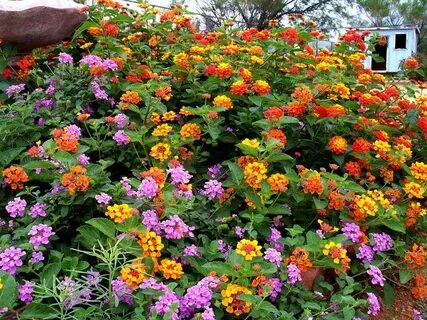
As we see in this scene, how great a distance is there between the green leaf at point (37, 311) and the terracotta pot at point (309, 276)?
89 cm

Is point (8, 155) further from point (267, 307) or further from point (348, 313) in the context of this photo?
point (348, 313)

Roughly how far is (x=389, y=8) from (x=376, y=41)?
104 ft

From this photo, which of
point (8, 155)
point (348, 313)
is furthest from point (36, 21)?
point (348, 313)

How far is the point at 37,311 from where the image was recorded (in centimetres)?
143

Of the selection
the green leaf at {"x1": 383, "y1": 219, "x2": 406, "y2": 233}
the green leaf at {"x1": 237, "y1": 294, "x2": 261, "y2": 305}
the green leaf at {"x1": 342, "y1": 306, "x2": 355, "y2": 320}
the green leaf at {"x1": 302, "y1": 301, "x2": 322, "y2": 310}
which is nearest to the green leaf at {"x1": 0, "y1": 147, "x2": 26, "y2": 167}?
the green leaf at {"x1": 237, "y1": 294, "x2": 261, "y2": 305}

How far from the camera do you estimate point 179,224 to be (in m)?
1.71

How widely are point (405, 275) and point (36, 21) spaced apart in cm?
229

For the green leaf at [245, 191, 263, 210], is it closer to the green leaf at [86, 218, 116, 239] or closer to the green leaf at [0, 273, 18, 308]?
the green leaf at [86, 218, 116, 239]

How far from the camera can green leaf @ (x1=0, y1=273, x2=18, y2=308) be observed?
4.51 feet

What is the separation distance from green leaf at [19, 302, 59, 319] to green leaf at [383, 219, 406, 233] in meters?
1.28

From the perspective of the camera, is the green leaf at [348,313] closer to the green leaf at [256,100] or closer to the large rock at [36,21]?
the green leaf at [256,100]

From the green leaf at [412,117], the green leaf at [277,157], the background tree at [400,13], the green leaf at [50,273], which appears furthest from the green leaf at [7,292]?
the background tree at [400,13]

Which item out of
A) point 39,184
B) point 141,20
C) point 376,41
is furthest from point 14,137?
point 376,41

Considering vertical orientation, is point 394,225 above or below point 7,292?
below
